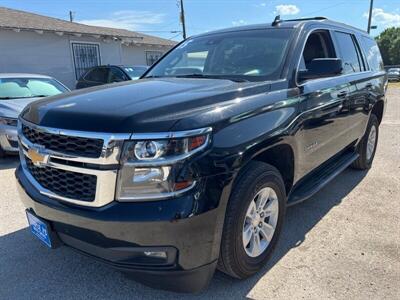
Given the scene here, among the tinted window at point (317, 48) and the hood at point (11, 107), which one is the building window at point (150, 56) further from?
the tinted window at point (317, 48)

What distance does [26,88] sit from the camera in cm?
764

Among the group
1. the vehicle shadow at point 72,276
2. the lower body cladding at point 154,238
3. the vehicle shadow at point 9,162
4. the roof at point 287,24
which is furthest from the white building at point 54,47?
the lower body cladding at point 154,238

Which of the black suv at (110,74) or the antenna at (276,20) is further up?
the antenna at (276,20)

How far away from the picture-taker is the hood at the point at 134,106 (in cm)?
221

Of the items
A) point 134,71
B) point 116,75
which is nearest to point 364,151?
point 134,71

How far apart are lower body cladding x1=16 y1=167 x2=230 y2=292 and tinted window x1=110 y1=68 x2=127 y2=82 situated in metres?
9.11

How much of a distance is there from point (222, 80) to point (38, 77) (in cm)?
632

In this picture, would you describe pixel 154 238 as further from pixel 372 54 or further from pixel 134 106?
pixel 372 54

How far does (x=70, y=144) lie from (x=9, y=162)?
5.00 metres

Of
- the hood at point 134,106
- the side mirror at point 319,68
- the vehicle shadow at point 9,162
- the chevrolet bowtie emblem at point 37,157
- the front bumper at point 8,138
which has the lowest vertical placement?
the vehicle shadow at point 9,162

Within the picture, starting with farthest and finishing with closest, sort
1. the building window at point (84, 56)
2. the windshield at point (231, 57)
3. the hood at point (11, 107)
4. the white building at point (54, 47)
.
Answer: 1. the building window at point (84, 56)
2. the white building at point (54, 47)
3. the hood at point (11, 107)
4. the windshield at point (231, 57)

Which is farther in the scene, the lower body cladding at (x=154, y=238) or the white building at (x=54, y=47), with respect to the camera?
the white building at (x=54, y=47)

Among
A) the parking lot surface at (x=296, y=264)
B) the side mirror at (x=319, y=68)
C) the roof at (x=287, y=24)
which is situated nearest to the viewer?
the parking lot surface at (x=296, y=264)

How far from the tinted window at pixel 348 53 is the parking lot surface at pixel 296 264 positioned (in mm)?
1581
